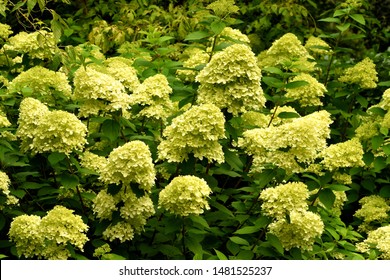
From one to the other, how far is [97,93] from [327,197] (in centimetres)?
154

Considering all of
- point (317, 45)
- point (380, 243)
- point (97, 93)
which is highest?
point (97, 93)

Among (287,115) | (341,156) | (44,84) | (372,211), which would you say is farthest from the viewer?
(372,211)

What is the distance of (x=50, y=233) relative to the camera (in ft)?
12.6

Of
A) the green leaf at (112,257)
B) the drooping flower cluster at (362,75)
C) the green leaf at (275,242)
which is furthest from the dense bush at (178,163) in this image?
the drooping flower cluster at (362,75)

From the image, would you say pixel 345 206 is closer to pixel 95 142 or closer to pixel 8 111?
pixel 95 142

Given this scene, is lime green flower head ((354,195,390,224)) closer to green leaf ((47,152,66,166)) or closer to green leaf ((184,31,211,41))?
green leaf ((184,31,211,41))

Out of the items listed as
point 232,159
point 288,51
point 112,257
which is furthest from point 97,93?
point 288,51

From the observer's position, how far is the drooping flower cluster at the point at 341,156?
459 cm

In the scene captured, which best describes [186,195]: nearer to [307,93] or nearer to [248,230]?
[248,230]

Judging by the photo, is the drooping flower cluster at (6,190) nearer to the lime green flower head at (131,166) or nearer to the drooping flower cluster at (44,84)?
the lime green flower head at (131,166)

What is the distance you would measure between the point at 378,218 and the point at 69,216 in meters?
2.33

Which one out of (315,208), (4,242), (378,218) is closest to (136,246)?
(4,242)

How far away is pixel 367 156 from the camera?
5305 mm

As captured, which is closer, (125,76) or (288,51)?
(125,76)
